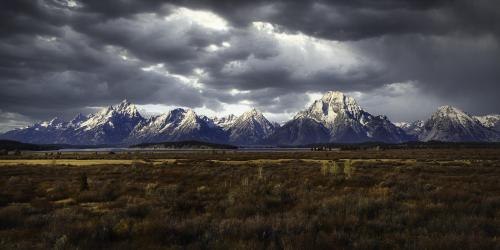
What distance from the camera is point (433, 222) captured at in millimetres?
10859

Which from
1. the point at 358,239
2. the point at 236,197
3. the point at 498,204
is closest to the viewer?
the point at 358,239

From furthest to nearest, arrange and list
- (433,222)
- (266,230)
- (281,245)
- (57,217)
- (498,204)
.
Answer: (498,204)
(57,217)
(433,222)
(266,230)
(281,245)

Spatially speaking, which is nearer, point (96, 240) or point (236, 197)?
point (96, 240)

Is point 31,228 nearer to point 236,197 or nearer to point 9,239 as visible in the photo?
point 9,239

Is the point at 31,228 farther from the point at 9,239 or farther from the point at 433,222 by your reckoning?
the point at 433,222

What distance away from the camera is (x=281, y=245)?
8.50 metres

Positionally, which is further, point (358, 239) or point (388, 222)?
point (388, 222)

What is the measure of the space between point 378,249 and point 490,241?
2.83 meters

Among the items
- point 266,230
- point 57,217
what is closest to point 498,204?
point 266,230

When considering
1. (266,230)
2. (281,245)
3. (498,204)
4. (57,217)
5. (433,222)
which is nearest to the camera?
(281,245)

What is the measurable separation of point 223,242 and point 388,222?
220 inches

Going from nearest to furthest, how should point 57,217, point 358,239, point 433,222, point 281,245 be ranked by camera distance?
point 281,245 → point 358,239 → point 433,222 → point 57,217

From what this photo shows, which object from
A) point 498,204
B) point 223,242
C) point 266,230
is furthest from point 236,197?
point 498,204

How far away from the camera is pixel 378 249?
851 cm
